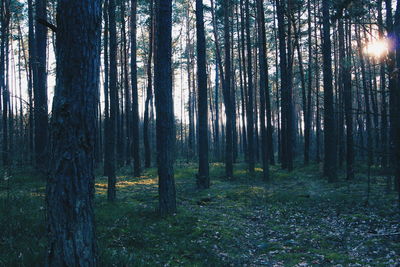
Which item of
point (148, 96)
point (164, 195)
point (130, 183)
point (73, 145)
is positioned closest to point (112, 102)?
point (164, 195)

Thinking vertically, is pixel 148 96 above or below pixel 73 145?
above

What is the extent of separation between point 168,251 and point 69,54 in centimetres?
463

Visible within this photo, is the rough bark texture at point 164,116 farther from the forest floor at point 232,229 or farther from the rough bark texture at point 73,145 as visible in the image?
the rough bark texture at point 73,145

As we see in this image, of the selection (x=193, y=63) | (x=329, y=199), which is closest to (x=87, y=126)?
(x=329, y=199)

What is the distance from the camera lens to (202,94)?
47.8 ft

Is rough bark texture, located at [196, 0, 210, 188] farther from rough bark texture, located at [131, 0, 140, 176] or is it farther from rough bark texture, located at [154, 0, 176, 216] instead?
rough bark texture, located at [131, 0, 140, 176]

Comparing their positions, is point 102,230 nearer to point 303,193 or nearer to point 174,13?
point 303,193

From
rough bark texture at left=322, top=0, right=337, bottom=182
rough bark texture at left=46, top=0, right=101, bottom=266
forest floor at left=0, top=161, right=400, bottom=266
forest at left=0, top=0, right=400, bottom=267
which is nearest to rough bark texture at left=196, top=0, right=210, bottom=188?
forest at left=0, top=0, right=400, bottom=267

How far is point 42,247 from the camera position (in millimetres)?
4988

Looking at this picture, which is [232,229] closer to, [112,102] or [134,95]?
[112,102]

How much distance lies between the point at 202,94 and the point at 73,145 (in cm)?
1139

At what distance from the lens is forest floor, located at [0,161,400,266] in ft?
19.2

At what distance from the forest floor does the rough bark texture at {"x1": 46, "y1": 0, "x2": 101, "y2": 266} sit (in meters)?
1.25

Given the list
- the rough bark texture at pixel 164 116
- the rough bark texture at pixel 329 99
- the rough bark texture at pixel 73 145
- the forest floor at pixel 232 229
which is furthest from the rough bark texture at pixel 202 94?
the rough bark texture at pixel 73 145
